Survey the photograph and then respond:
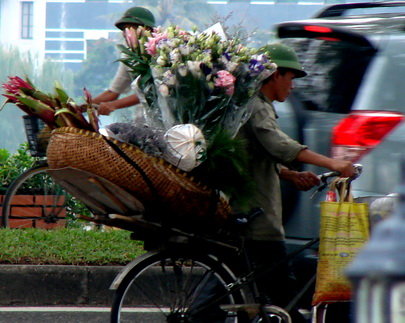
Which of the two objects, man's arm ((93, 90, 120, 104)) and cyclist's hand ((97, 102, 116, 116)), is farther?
man's arm ((93, 90, 120, 104))

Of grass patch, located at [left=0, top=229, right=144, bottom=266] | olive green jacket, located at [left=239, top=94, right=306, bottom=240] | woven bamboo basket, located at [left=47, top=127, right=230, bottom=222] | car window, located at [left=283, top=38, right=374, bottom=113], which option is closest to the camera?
woven bamboo basket, located at [left=47, top=127, right=230, bottom=222]

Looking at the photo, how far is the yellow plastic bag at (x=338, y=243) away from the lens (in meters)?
3.65

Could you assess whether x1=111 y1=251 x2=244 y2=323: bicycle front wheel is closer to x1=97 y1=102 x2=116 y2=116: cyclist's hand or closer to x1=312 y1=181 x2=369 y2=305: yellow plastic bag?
x1=312 y1=181 x2=369 y2=305: yellow plastic bag

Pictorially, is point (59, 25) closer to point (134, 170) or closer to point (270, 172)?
point (270, 172)

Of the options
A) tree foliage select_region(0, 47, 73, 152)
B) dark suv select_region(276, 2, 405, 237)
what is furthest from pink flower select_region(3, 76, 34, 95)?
tree foliage select_region(0, 47, 73, 152)

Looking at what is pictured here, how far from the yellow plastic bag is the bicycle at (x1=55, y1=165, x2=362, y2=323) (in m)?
0.20

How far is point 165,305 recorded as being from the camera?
3953mm

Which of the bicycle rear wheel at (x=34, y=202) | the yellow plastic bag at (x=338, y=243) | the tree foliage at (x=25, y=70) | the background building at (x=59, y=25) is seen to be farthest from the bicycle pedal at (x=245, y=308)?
the tree foliage at (x=25, y=70)

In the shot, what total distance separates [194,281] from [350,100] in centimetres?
124

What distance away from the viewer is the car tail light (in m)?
4.20

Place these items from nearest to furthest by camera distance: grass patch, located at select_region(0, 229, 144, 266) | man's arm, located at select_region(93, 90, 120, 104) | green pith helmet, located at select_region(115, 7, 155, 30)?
green pith helmet, located at select_region(115, 7, 155, 30), grass patch, located at select_region(0, 229, 144, 266), man's arm, located at select_region(93, 90, 120, 104)

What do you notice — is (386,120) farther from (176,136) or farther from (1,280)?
(1,280)

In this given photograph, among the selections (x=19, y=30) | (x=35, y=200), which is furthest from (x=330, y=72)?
(x=19, y=30)

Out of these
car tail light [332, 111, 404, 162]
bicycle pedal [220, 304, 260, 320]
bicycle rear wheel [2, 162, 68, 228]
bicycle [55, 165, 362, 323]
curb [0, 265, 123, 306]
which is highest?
car tail light [332, 111, 404, 162]
